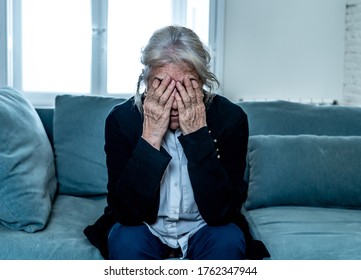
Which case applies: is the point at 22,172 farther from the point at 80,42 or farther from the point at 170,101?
the point at 80,42

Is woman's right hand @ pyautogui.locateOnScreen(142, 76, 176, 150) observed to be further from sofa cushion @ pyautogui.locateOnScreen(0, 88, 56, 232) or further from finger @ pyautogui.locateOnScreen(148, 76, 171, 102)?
sofa cushion @ pyautogui.locateOnScreen(0, 88, 56, 232)

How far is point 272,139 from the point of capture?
6.99 feet

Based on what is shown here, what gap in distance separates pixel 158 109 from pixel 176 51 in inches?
7.0

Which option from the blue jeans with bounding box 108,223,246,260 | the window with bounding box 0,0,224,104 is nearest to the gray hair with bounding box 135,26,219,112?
the blue jeans with bounding box 108,223,246,260

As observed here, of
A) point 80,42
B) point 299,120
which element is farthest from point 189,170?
point 80,42

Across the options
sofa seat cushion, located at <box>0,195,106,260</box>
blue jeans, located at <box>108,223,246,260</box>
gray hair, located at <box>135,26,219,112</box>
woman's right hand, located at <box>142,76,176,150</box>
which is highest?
gray hair, located at <box>135,26,219,112</box>

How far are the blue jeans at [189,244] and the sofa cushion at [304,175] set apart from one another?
1.65ft

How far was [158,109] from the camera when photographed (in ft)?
5.08

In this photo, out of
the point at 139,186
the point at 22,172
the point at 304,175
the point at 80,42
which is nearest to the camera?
the point at 139,186

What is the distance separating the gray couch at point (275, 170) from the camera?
1789 mm

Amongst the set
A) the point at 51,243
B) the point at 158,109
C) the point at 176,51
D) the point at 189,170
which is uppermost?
the point at 176,51

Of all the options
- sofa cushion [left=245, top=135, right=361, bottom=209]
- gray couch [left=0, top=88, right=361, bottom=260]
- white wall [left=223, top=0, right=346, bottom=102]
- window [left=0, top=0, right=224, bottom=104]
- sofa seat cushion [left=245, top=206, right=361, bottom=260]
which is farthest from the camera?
white wall [left=223, top=0, right=346, bottom=102]

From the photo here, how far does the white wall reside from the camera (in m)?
3.48
